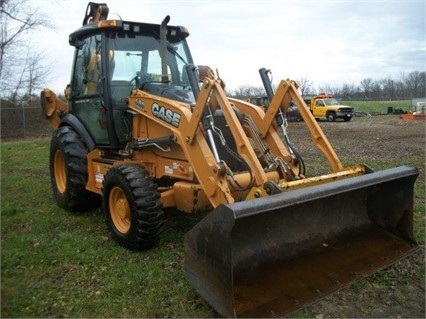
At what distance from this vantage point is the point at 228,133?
17.2 feet

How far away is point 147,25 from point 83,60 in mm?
1124

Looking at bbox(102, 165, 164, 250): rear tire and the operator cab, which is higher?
the operator cab

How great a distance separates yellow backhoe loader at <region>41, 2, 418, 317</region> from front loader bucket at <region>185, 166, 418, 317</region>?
0.04 feet

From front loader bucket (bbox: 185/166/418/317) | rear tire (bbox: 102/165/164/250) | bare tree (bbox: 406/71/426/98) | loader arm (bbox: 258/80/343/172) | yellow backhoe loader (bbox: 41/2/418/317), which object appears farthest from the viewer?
bare tree (bbox: 406/71/426/98)

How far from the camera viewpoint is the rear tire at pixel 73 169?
6273mm

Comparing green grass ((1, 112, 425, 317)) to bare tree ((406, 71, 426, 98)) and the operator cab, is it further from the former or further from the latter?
bare tree ((406, 71, 426, 98))

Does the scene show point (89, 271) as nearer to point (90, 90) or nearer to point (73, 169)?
point (73, 169)

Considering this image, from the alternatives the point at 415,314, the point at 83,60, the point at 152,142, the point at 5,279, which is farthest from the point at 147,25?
the point at 415,314

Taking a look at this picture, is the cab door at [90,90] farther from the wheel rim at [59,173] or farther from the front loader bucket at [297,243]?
the front loader bucket at [297,243]

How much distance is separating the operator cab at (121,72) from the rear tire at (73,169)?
34 centimetres

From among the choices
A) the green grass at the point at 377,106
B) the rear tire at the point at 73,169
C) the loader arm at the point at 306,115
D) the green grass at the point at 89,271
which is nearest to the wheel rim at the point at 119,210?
the green grass at the point at 89,271

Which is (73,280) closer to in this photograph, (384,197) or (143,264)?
(143,264)

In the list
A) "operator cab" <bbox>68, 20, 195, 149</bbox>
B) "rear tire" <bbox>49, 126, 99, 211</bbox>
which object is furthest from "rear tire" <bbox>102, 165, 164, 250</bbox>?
"rear tire" <bbox>49, 126, 99, 211</bbox>

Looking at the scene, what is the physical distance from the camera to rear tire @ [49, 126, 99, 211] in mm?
6273
